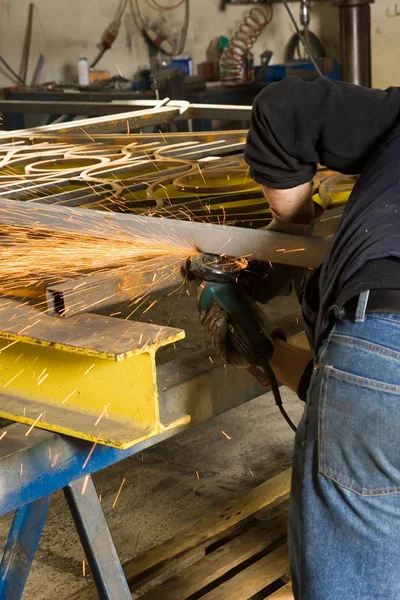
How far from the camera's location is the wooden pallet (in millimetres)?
2316

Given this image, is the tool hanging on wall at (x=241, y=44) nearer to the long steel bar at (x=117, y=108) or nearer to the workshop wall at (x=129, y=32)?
the workshop wall at (x=129, y=32)

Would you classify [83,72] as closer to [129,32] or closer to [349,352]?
[129,32]

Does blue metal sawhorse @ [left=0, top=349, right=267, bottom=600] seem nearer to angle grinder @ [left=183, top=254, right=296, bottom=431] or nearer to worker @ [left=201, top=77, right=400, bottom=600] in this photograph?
angle grinder @ [left=183, top=254, right=296, bottom=431]

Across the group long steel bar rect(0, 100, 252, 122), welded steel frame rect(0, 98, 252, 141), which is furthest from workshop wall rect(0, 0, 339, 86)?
welded steel frame rect(0, 98, 252, 141)

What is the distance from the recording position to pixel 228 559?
2.44m

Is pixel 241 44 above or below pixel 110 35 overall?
below

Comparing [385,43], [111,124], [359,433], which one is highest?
[385,43]

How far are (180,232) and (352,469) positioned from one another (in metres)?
0.78

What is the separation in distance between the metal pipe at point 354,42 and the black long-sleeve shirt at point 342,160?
5.05m

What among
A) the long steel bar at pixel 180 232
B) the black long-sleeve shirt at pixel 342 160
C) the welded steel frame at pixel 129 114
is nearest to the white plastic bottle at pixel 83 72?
the welded steel frame at pixel 129 114

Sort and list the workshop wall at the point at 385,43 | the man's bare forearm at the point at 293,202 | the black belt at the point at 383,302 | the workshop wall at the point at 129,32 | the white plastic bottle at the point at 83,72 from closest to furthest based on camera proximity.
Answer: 1. the black belt at the point at 383,302
2. the man's bare forearm at the point at 293,202
3. the white plastic bottle at the point at 83,72
4. the workshop wall at the point at 129,32
5. the workshop wall at the point at 385,43

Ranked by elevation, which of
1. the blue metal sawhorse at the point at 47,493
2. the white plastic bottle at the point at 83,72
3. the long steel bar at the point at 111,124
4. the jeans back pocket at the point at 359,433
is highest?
the white plastic bottle at the point at 83,72

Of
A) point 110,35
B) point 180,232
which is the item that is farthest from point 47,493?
point 110,35

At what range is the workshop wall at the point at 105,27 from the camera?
748 centimetres
